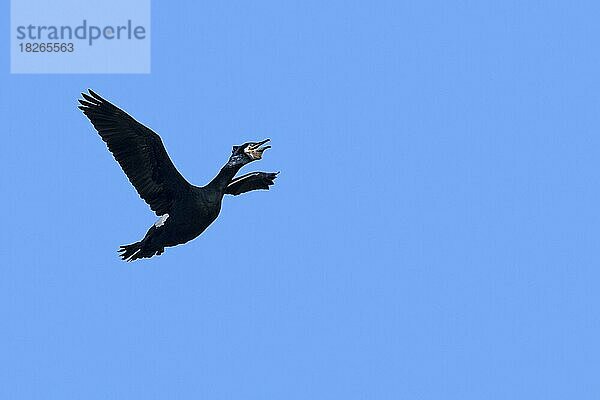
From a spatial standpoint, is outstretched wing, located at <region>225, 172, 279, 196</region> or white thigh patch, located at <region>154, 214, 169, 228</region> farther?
outstretched wing, located at <region>225, 172, 279, 196</region>

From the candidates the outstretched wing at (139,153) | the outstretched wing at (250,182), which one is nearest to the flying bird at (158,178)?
the outstretched wing at (139,153)

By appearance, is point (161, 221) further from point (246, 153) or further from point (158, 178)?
point (246, 153)

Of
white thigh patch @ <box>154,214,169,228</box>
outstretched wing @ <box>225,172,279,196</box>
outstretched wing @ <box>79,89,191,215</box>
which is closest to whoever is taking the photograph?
outstretched wing @ <box>79,89,191,215</box>

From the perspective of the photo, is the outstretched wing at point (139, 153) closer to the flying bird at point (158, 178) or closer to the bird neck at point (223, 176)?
the flying bird at point (158, 178)

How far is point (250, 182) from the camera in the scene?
17.7m

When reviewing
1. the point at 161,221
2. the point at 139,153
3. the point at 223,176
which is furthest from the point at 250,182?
the point at 139,153

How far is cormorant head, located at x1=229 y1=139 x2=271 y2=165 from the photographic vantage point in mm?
16500

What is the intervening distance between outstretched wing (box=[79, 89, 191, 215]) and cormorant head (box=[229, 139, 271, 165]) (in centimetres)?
81

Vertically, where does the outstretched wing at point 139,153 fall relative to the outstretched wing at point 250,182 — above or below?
below

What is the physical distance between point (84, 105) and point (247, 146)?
2.29 meters

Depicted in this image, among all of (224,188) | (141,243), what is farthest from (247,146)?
(141,243)

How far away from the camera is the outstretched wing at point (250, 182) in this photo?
1742 centimetres

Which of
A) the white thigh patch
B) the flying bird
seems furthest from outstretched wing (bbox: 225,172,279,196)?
the white thigh patch

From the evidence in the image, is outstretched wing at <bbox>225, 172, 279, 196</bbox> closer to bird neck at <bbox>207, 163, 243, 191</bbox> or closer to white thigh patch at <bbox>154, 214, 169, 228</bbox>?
bird neck at <bbox>207, 163, 243, 191</bbox>
